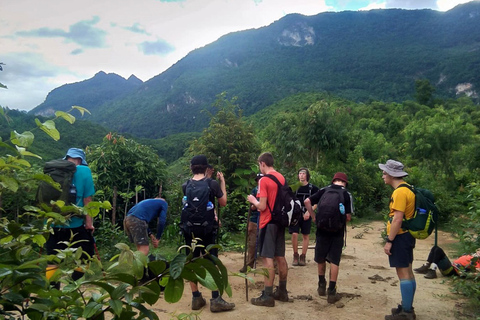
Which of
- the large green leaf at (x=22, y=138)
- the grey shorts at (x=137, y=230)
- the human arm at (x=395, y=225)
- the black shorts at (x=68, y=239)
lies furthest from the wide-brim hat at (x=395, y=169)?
the large green leaf at (x=22, y=138)

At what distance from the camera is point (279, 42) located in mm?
119812

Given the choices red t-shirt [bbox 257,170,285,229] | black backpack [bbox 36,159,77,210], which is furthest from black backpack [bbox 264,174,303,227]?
black backpack [bbox 36,159,77,210]

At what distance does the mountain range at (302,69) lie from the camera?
242 feet

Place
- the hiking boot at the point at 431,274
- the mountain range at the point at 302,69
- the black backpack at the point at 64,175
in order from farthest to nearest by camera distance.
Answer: the mountain range at the point at 302,69 → the hiking boot at the point at 431,274 → the black backpack at the point at 64,175

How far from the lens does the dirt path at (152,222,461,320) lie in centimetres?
429

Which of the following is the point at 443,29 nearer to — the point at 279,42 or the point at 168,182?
the point at 279,42

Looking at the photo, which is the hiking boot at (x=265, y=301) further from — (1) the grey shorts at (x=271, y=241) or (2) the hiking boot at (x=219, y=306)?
(1) the grey shorts at (x=271, y=241)

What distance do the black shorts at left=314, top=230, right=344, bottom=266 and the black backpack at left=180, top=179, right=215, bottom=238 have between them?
1.47m

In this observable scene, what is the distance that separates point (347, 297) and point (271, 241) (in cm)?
140

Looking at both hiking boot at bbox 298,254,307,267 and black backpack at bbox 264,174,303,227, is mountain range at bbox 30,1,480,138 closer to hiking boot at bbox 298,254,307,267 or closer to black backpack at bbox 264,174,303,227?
hiking boot at bbox 298,254,307,267

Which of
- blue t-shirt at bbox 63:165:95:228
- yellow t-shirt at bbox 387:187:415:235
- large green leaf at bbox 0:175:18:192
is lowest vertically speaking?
yellow t-shirt at bbox 387:187:415:235

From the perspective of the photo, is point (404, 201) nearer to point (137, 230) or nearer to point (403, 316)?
point (403, 316)

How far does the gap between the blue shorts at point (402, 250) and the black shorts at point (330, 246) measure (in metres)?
0.78

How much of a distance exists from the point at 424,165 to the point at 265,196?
1670cm
